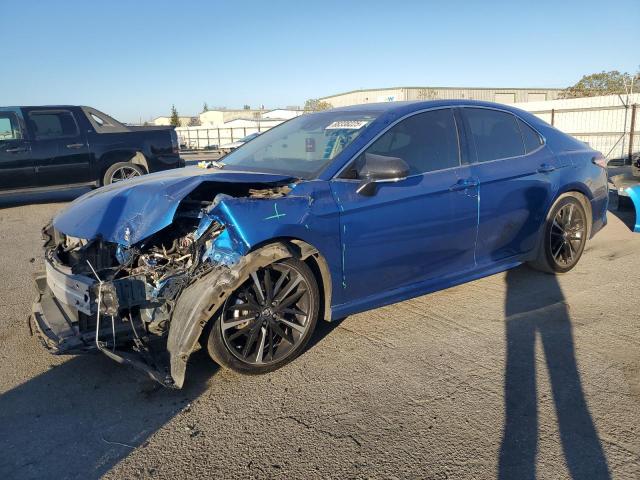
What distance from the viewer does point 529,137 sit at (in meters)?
4.73

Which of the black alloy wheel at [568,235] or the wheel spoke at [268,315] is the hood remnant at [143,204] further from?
the black alloy wheel at [568,235]

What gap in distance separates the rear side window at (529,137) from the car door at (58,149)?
797 centimetres

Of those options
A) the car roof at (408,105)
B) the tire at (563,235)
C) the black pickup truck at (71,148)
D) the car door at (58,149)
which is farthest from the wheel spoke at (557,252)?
the car door at (58,149)

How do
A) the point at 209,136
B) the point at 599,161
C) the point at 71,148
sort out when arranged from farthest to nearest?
the point at 209,136, the point at 71,148, the point at 599,161

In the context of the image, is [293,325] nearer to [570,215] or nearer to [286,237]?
[286,237]

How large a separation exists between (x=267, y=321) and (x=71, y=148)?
7.91 m

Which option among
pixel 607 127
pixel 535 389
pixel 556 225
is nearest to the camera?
pixel 535 389

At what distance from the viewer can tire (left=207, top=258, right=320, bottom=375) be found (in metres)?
3.08

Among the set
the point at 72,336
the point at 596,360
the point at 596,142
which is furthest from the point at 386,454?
the point at 596,142

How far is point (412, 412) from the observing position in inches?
110

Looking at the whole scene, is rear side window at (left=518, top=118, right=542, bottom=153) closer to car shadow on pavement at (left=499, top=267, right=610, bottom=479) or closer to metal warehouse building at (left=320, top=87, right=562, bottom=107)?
car shadow on pavement at (left=499, top=267, right=610, bottom=479)

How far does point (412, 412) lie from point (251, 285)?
1.20 meters

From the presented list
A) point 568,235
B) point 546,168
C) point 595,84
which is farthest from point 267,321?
point 595,84

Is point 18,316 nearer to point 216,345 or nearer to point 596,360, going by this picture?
point 216,345
